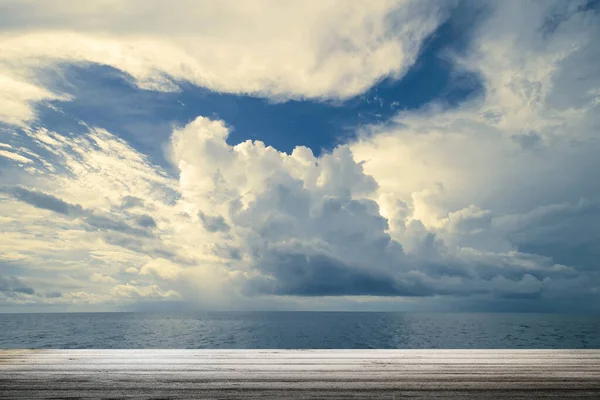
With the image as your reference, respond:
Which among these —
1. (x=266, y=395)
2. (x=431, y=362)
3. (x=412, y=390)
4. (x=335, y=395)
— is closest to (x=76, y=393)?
(x=266, y=395)

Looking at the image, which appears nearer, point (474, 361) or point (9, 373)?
point (9, 373)

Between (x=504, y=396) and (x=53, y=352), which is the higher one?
(x=53, y=352)

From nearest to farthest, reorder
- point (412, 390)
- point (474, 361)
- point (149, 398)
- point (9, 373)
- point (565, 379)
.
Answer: point (149, 398), point (412, 390), point (565, 379), point (9, 373), point (474, 361)

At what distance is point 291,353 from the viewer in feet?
52.0

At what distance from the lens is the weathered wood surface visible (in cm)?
927

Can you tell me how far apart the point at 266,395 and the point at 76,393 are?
12.9 feet

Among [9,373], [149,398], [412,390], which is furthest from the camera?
[9,373]

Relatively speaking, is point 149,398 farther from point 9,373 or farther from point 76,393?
point 9,373

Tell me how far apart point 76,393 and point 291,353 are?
8034 mm

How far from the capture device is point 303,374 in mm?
11375

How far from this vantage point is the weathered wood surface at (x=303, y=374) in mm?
9266

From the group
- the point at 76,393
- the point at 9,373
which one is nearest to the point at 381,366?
the point at 76,393

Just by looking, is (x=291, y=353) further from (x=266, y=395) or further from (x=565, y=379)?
(x=565, y=379)

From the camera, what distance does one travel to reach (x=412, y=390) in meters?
9.52
